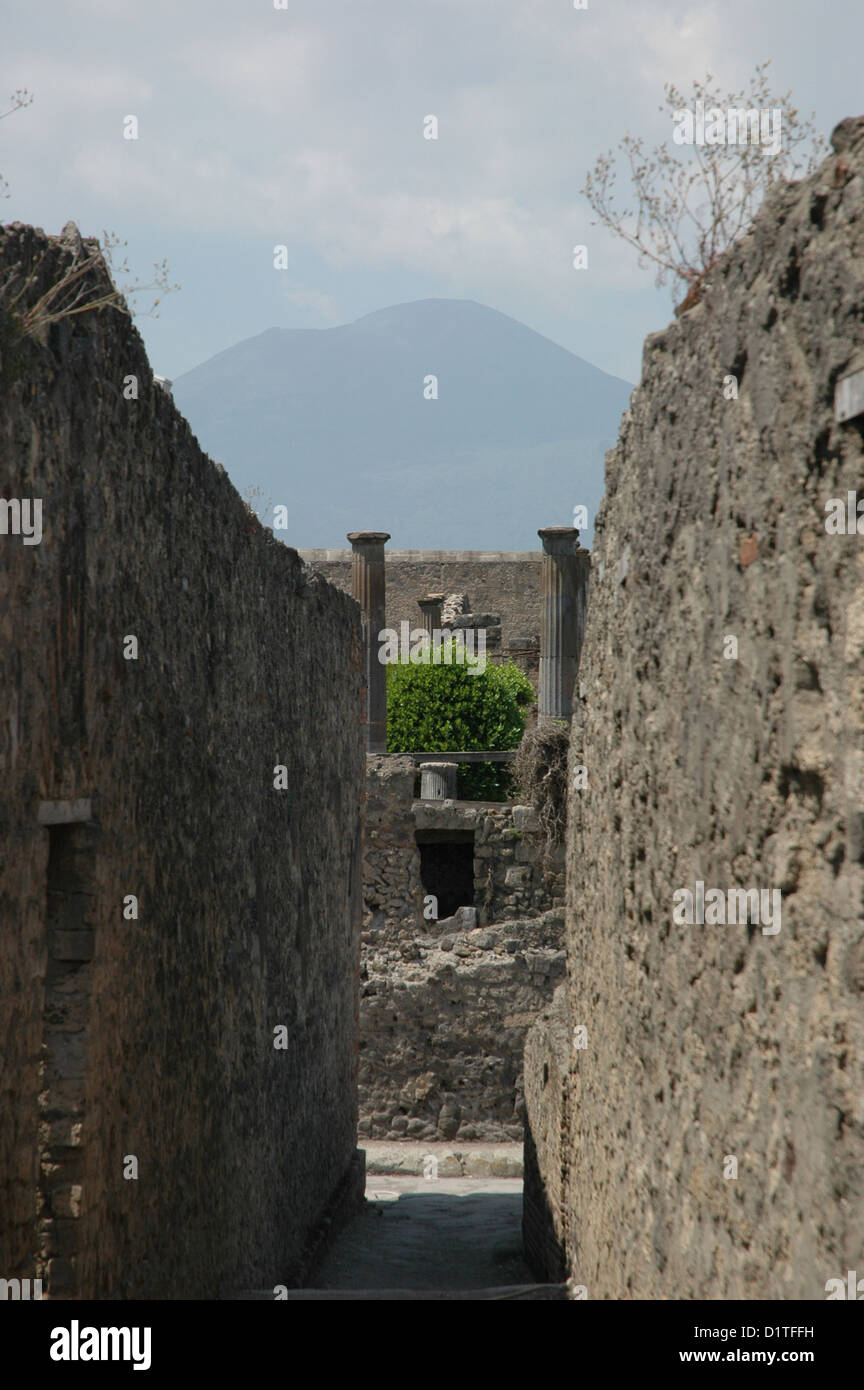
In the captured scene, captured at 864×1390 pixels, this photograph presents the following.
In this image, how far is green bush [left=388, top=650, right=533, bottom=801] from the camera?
787 inches

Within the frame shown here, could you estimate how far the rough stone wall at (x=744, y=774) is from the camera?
251cm

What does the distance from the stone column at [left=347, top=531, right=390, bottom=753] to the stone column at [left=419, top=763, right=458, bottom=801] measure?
3.12 meters

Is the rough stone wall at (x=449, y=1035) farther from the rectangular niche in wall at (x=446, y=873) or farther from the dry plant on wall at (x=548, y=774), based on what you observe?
the rectangular niche in wall at (x=446, y=873)

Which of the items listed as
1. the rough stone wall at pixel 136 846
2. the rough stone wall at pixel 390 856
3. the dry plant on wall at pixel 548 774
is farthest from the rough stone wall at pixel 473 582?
the rough stone wall at pixel 136 846

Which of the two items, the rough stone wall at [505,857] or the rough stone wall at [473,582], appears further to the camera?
the rough stone wall at [473,582]

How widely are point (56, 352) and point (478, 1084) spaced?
10027 mm

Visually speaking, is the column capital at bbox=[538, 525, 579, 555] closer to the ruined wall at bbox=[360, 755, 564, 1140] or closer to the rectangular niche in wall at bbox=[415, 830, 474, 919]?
the rectangular niche in wall at bbox=[415, 830, 474, 919]

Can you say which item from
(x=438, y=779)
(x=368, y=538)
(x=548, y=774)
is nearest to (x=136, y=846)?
(x=548, y=774)

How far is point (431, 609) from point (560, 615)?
879 cm

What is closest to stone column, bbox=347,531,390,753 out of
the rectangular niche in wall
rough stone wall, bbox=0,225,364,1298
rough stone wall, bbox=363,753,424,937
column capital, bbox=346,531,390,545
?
column capital, bbox=346,531,390,545

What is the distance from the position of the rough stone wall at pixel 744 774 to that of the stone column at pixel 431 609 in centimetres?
2434

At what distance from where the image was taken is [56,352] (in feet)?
13.2

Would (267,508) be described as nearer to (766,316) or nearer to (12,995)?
(12,995)
